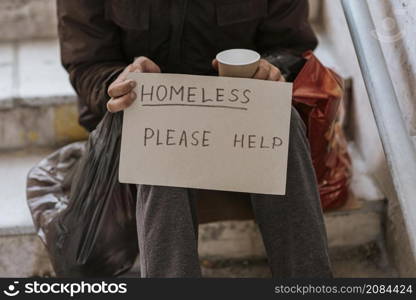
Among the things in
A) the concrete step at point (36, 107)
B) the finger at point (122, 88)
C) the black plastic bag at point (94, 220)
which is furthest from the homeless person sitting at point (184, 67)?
the concrete step at point (36, 107)

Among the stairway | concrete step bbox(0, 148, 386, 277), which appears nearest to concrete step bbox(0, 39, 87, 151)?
the stairway

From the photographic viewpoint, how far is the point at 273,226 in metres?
1.29

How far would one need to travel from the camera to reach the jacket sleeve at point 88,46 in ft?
4.58

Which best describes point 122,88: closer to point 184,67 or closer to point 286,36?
point 184,67

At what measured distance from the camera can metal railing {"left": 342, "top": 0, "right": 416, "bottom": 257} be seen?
1248 millimetres

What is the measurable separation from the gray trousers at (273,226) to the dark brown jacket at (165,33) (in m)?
0.25

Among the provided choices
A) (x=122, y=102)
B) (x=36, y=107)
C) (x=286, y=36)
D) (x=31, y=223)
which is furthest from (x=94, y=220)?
(x=286, y=36)

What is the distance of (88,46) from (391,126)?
24.0 inches

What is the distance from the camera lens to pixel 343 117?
182 centimetres

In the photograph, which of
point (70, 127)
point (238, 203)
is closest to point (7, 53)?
point (70, 127)

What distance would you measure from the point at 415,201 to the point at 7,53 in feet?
3.91

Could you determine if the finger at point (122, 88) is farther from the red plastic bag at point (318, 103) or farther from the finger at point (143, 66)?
the red plastic bag at point (318, 103)

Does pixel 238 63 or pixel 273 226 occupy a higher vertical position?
pixel 238 63

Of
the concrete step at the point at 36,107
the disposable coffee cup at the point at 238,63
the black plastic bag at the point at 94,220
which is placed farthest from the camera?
the concrete step at the point at 36,107
